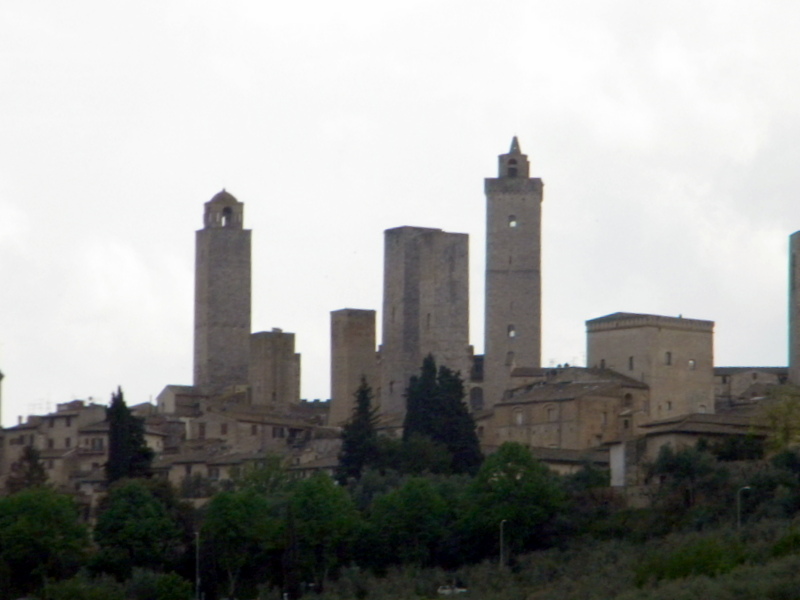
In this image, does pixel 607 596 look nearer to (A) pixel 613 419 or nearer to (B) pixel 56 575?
(B) pixel 56 575

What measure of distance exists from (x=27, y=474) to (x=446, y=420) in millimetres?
10447

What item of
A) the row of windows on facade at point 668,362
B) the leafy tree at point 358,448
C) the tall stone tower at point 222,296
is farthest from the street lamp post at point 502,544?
the tall stone tower at point 222,296

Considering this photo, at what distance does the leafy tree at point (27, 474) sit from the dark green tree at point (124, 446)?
188 cm

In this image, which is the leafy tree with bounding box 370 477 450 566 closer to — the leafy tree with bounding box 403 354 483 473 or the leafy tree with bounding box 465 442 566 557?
the leafy tree with bounding box 465 442 566 557

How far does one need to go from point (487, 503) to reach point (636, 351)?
48.3ft

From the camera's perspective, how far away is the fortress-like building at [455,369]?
6512 cm

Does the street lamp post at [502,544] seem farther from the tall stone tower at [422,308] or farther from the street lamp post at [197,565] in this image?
the tall stone tower at [422,308]

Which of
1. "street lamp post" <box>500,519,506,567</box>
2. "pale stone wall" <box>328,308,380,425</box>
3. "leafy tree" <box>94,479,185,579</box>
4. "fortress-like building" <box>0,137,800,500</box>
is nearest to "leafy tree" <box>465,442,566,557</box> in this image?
"street lamp post" <box>500,519,506,567</box>

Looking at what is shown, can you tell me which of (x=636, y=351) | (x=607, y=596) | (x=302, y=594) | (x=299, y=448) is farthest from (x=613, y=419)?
(x=607, y=596)

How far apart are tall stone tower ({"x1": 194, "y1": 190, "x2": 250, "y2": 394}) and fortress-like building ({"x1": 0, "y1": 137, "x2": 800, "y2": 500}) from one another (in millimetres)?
88

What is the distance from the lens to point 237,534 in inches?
2110

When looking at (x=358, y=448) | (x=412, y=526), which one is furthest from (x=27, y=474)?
(x=412, y=526)

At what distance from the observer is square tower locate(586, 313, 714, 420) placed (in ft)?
217

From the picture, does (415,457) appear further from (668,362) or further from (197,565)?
(668,362)
